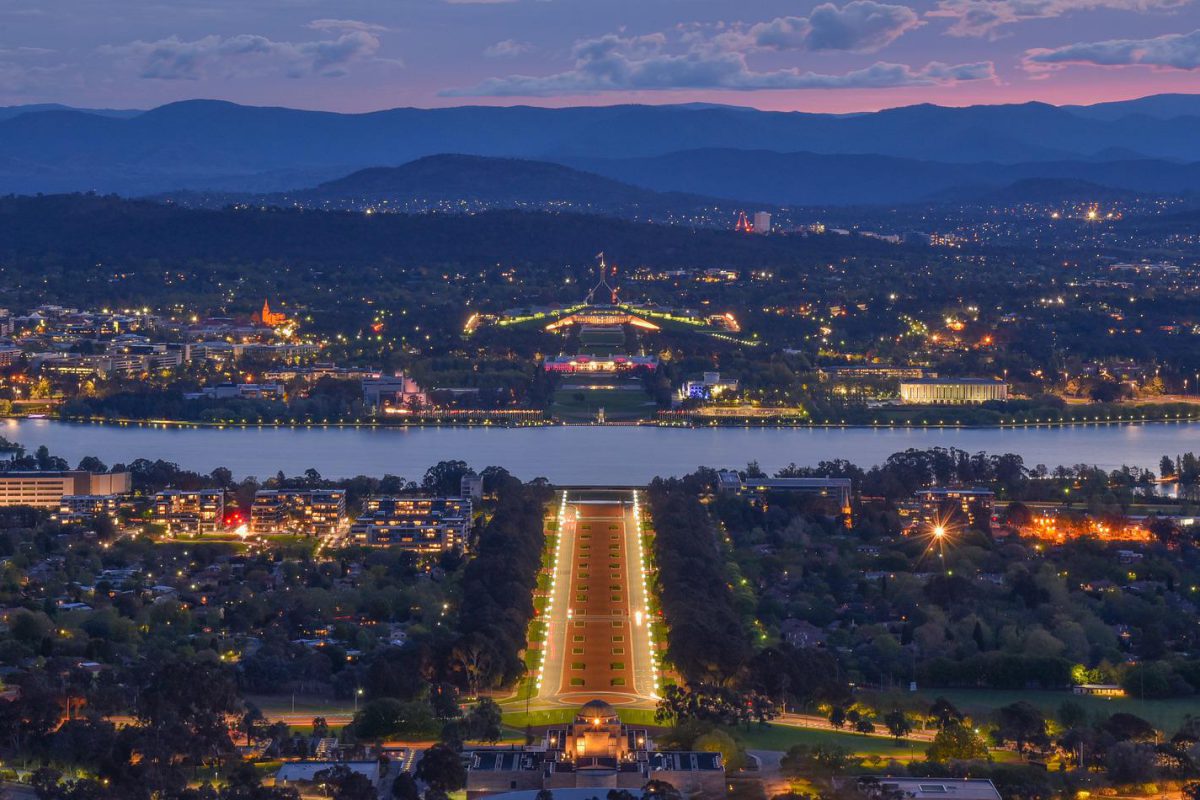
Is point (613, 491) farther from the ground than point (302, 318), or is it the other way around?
point (302, 318)

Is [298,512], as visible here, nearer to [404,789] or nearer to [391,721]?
[391,721]

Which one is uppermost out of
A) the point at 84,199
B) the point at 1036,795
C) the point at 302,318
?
the point at 84,199

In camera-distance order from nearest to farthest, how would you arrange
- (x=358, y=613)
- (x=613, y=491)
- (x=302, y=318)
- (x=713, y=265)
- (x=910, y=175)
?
(x=358, y=613), (x=613, y=491), (x=302, y=318), (x=713, y=265), (x=910, y=175)

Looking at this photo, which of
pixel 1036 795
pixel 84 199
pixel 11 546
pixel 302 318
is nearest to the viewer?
pixel 1036 795

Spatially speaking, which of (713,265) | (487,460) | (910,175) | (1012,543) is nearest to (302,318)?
(713,265)

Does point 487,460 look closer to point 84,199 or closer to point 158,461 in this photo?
point 158,461

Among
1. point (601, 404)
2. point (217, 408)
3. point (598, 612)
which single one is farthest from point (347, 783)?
point (601, 404)

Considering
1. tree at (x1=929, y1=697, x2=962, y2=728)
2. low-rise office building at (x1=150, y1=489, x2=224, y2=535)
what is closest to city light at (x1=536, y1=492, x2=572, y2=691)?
tree at (x1=929, y1=697, x2=962, y2=728)

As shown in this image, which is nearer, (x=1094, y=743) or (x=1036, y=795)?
(x=1036, y=795)
